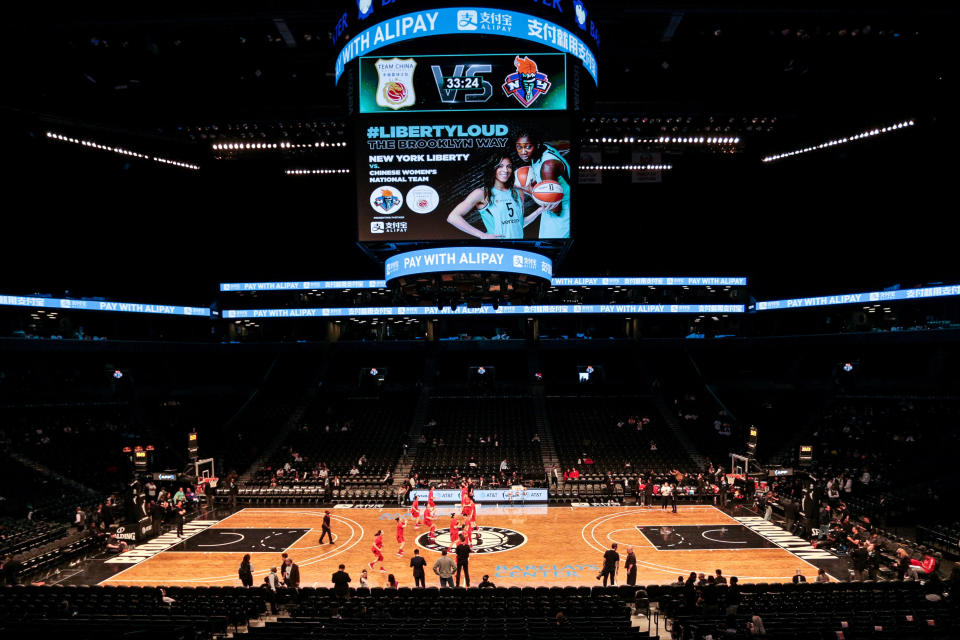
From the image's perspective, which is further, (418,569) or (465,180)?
(418,569)

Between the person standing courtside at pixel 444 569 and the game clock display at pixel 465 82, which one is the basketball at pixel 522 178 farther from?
the person standing courtside at pixel 444 569

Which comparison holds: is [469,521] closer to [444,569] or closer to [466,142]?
[444,569]

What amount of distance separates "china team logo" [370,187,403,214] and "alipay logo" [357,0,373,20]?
3.78 m

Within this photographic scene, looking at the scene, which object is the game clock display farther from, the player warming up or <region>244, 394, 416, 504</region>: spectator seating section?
<region>244, 394, 416, 504</region>: spectator seating section

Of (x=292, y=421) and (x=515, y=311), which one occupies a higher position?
(x=515, y=311)

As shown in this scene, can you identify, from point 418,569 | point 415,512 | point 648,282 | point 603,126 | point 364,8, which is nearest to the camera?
point 364,8

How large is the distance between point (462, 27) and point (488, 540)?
18031 mm

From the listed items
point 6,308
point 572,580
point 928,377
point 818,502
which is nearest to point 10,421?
point 6,308

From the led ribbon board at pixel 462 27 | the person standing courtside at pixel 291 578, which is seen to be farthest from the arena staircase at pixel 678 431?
the led ribbon board at pixel 462 27

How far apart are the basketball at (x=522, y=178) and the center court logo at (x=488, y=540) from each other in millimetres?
13433

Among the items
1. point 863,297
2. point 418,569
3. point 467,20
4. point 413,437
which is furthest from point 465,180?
point 863,297

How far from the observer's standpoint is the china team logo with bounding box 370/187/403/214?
14.4m

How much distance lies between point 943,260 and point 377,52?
33.8 metres

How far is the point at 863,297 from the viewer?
34469 millimetres
